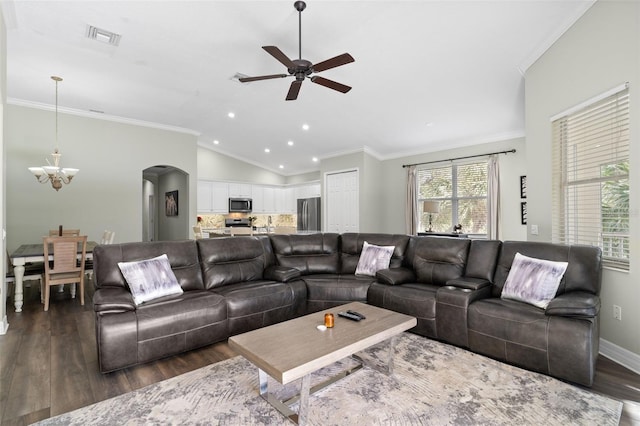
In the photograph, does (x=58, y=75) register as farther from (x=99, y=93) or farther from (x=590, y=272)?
(x=590, y=272)

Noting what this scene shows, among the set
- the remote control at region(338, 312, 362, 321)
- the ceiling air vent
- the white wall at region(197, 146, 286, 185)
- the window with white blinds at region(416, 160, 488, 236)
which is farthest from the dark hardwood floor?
the white wall at region(197, 146, 286, 185)

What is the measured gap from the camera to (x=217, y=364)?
2.64 m

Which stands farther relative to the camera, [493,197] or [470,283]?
[493,197]

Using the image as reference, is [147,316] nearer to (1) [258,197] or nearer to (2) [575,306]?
(2) [575,306]

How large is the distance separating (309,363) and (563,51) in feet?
13.3

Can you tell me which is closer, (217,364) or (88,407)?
(88,407)

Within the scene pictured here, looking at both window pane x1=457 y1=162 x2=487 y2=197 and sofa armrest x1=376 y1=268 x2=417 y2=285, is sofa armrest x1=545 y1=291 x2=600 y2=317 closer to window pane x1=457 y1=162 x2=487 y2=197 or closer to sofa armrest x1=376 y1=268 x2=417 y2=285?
sofa armrest x1=376 y1=268 x2=417 y2=285

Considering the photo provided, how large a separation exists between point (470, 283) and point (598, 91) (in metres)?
2.16

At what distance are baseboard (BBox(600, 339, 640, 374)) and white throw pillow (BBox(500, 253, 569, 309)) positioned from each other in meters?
0.73

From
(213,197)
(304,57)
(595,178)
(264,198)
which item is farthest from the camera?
(264,198)

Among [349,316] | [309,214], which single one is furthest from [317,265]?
[309,214]

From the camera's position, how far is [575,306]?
2314 millimetres

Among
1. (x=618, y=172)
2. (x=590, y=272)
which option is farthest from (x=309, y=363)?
(x=618, y=172)

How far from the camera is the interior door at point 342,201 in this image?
25.0 feet
